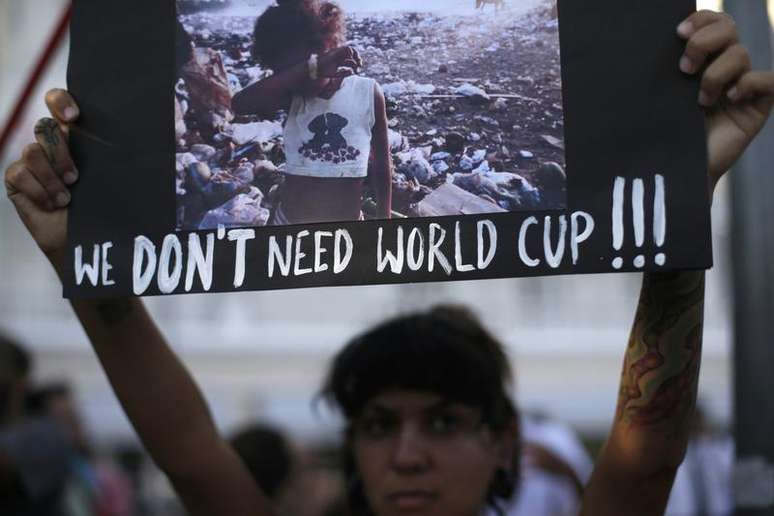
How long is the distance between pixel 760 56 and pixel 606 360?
1564cm

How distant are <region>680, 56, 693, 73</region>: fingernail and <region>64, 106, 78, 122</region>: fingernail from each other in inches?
35.7

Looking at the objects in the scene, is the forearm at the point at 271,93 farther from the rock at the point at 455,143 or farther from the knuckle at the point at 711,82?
the knuckle at the point at 711,82

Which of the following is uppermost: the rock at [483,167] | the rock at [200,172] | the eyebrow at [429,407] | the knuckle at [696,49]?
the knuckle at [696,49]

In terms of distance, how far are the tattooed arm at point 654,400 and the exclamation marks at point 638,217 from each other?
0.18 m

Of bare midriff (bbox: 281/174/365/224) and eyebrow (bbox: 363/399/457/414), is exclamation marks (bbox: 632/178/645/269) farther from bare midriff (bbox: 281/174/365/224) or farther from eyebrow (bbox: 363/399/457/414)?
eyebrow (bbox: 363/399/457/414)

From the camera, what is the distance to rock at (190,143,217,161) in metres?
1.64

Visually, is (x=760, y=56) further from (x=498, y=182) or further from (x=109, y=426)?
(x=109, y=426)

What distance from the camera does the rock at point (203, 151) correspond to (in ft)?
5.38

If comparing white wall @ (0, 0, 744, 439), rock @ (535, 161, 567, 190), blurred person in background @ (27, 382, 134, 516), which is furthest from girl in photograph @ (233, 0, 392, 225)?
white wall @ (0, 0, 744, 439)

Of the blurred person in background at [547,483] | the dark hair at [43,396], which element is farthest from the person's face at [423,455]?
the dark hair at [43,396]

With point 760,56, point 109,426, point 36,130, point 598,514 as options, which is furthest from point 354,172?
point 109,426

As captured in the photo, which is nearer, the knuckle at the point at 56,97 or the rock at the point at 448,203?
the rock at the point at 448,203

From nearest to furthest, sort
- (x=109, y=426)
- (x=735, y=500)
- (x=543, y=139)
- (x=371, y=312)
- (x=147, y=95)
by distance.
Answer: (x=543, y=139)
(x=147, y=95)
(x=735, y=500)
(x=109, y=426)
(x=371, y=312)

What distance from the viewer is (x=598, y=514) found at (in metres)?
1.75
